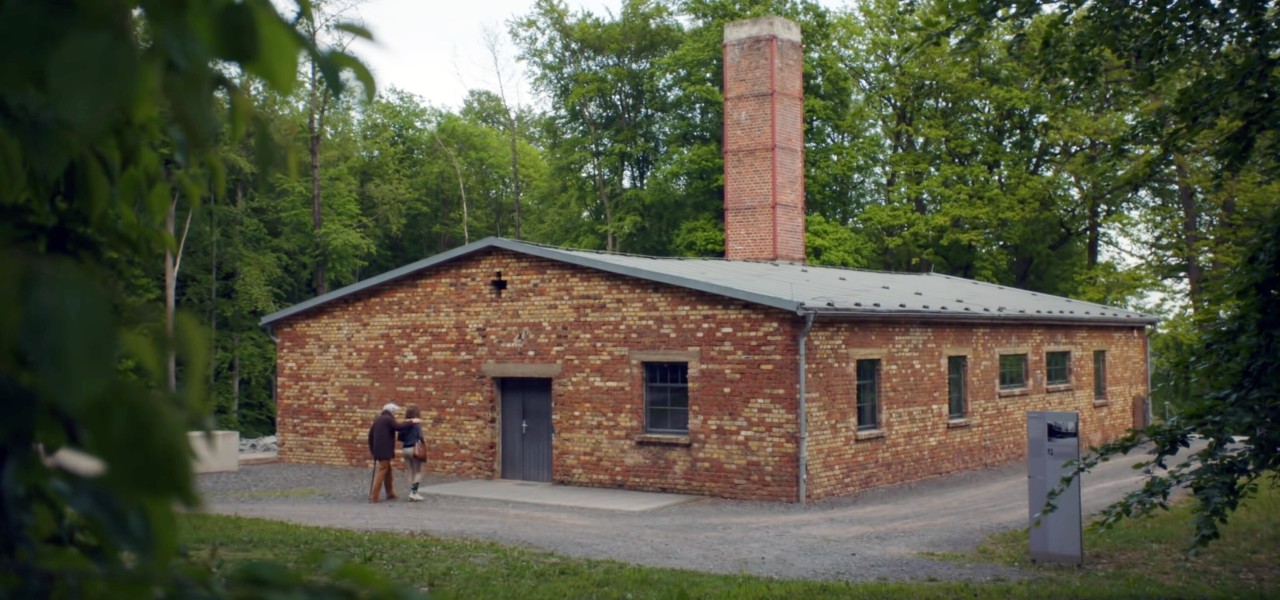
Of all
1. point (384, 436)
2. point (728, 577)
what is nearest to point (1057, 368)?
point (384, 436)

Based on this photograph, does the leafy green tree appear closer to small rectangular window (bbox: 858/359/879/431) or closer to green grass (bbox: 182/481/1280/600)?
small rectangular window (bbox: 858/359/879/431)

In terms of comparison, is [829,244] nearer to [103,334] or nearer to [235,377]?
[235,377]

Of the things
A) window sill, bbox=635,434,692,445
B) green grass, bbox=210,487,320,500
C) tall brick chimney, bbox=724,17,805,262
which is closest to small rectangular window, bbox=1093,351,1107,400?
tall brick chimney, bbox=724,17,805,262

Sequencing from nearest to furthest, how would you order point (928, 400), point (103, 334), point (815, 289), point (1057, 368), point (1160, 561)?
point (103, 334) → point (1160, 561) → point (815, 289) → point (928, 400) → point (1057, 368)

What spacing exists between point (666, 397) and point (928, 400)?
5.17 meters

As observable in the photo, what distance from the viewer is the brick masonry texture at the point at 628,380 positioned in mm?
17438

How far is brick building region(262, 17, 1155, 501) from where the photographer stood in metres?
17.5

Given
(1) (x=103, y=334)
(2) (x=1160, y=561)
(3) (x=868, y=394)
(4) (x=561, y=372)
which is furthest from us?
(4) (x=561, y=372)

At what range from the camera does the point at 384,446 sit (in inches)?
682

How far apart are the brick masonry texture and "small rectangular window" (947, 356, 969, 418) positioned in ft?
0.81

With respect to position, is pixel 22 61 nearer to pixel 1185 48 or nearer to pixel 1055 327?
pixel 1185 48

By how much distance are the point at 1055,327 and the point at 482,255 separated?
12970mm

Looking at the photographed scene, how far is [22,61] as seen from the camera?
122 cm

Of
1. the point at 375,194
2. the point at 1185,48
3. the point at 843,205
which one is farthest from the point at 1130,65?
the point at 375,194
